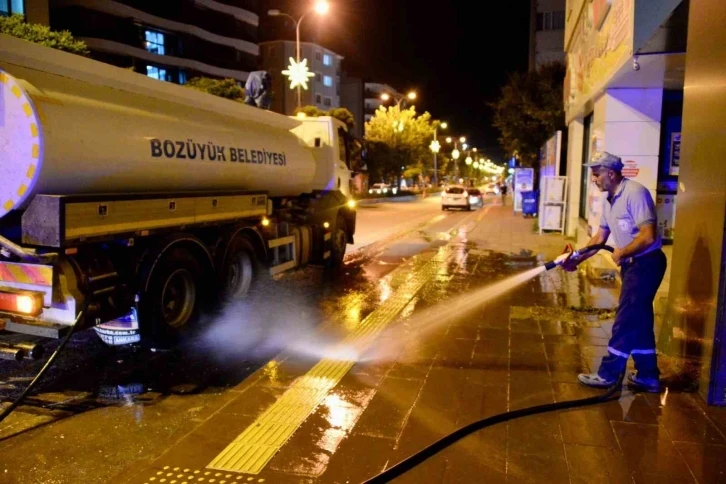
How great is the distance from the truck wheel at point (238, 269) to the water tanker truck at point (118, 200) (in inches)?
0.8

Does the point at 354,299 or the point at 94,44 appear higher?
the point at 94,44

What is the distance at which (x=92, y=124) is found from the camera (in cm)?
548

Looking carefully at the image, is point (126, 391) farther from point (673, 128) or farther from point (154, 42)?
point (154, 42)

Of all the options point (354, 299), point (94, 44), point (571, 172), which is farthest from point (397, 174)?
point (354, 299)

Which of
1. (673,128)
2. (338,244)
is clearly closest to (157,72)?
(338,244)

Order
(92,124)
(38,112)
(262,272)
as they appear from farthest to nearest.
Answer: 1. (262,272)
2. (92,124)
3. (38,112)

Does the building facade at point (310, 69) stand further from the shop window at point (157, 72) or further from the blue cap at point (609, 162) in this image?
the blue cap at point (609, 162)

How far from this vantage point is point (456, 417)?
15.0 ft

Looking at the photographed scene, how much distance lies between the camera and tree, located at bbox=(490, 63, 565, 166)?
23.9 metres

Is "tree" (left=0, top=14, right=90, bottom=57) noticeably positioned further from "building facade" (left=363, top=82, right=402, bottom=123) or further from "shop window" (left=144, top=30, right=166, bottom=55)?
"building facade" (left=363, top=82, right=402, bottom=123)

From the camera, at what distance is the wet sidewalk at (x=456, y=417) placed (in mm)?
3768

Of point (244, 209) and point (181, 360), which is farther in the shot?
point (244, 209)

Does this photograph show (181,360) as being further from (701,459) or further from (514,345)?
(701,459)

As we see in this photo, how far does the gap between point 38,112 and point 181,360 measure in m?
2.76
